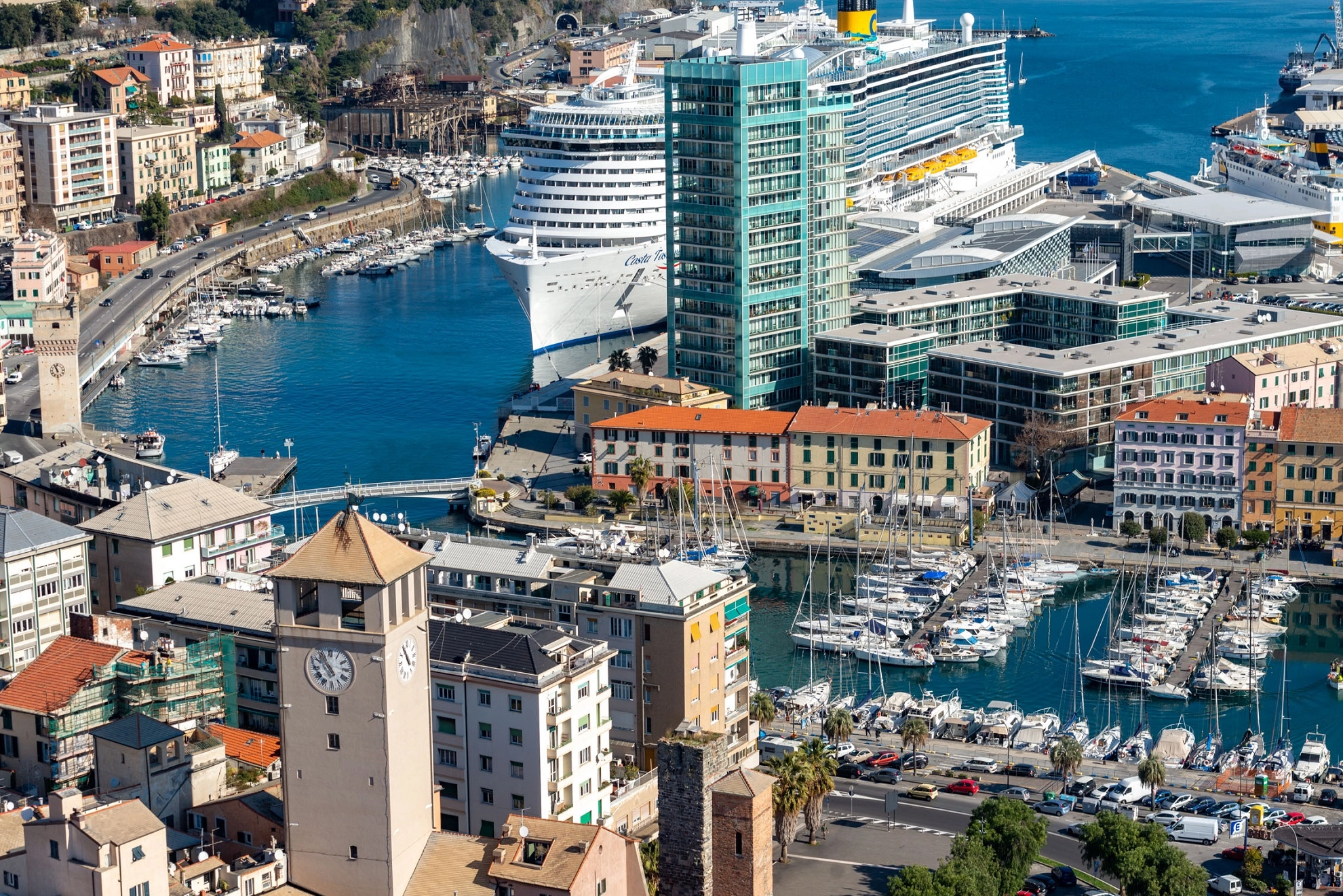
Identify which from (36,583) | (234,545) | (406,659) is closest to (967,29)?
(234,545)

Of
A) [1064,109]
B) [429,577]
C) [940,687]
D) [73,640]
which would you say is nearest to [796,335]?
[940,687]

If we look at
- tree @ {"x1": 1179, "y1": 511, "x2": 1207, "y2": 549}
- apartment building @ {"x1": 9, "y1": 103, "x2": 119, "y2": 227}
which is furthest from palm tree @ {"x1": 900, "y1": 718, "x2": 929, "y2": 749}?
apartment building @ {"x1": 9, "y1": 103, "x2": 119, "y2": 227}

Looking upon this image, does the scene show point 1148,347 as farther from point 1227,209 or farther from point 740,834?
point 740,834

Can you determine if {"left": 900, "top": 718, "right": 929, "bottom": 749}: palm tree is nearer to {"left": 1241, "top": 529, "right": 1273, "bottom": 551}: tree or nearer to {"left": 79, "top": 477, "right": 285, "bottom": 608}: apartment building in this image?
{"left": 79, "top": 477, "right": 285, "bottom": 608}: apartment building

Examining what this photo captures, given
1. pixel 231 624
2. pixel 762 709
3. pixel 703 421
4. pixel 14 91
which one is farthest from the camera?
pixel 14 91

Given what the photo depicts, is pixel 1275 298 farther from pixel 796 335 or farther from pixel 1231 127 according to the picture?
pixel 1231 127
